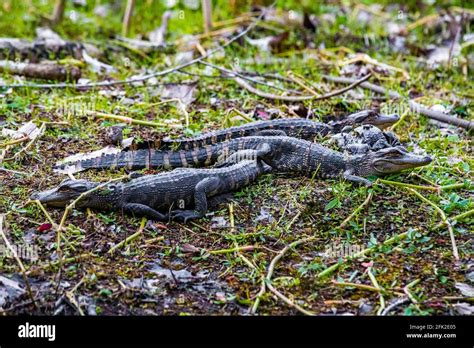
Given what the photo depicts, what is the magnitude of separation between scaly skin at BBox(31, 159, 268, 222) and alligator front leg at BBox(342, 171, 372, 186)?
0.85m

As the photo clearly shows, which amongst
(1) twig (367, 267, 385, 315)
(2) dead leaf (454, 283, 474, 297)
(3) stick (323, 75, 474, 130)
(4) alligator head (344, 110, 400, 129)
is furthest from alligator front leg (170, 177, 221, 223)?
(3) stick (323, 75, 474, 130)

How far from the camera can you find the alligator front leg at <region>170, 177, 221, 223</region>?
15.7 feet

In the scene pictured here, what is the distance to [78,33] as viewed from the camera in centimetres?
994

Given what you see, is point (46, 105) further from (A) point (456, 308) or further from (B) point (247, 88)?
(A) point (456, 308)

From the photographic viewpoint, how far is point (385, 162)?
17.5 feet

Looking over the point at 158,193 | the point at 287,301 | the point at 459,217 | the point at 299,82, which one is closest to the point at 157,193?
the point at 158,193

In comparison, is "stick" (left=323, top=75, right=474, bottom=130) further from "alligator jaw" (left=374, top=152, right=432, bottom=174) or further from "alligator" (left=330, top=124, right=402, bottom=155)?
"alligator jaw" (left=374, top=152, right=432, bottom=174)

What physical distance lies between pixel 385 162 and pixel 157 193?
1.85 m

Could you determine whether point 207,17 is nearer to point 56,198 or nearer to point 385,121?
point 385,121

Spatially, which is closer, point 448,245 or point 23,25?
point 448,245

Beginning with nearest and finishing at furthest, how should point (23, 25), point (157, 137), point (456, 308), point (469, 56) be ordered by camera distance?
1. point (456, 308)
2. point (157, 137)
3. point (469, 56)
4. point (23, 25)
